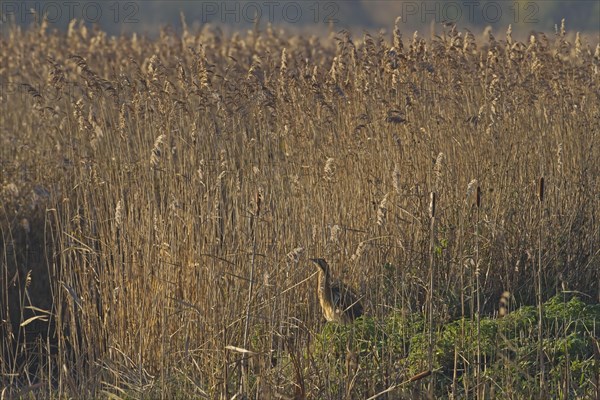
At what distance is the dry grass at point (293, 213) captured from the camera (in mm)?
5508

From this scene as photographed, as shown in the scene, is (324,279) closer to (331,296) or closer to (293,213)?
(331,296)

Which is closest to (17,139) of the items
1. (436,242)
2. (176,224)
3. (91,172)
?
(91,172)

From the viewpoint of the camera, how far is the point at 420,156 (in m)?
6.95

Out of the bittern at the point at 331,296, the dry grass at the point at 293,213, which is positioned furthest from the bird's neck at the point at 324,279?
the dry grass at the point at 293,213

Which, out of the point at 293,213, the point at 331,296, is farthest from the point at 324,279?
the point at 293,213

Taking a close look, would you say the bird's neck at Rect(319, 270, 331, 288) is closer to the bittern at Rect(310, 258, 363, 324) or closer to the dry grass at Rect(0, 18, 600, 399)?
the bittern at Rect(310, 258, 363, 324)

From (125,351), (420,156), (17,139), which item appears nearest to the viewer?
(125,351)

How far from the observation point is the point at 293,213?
626 cm

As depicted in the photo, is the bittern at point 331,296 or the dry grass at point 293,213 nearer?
the dry grass at point 293,213

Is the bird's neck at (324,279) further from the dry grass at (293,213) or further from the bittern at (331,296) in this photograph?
the dry grass at (293,213)

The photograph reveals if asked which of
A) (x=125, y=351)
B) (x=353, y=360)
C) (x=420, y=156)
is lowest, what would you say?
(x=125, y=351)

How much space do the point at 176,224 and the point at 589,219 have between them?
2533 millimetres

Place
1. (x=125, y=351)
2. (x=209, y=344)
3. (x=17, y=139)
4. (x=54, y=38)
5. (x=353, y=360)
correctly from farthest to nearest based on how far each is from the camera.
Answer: (x=54, y=38), (x=17, y=139), (x=125, y=351), (x=209, y=344), (x=353, y=360)

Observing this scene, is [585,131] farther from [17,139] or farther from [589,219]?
[17,139]
